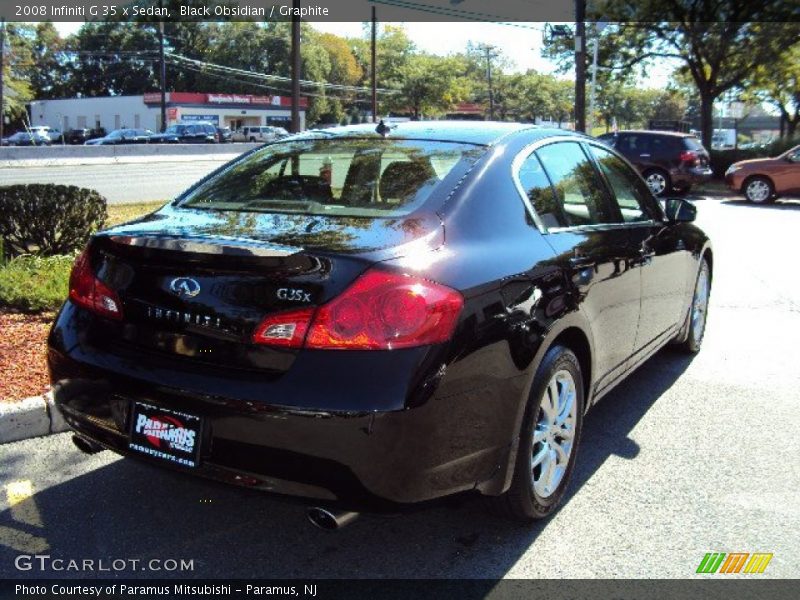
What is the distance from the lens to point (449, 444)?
2.55 m

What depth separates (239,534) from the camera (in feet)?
10.2

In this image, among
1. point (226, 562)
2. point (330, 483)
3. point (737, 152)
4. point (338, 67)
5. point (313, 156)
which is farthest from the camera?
point (338, 67)

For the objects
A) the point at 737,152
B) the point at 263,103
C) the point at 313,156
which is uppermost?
the point at 263,103

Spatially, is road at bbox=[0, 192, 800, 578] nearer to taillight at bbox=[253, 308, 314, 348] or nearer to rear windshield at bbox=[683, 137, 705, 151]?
taillight at bbox=[253, 308, 314, 348]

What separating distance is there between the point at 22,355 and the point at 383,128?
110 inches

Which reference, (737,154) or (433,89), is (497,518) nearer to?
(737,154)

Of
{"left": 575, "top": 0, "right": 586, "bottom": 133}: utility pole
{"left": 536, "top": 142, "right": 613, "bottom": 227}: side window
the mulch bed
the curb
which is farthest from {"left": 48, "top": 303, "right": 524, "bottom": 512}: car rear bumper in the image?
{"left": 575, "top": 0, "right": 586, "bottom": 133}: utility pole

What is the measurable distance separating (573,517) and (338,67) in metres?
102

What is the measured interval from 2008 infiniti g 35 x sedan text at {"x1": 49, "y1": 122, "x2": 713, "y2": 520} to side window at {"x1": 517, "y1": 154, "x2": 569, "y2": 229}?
10mm

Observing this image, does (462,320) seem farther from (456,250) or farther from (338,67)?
(338,67)

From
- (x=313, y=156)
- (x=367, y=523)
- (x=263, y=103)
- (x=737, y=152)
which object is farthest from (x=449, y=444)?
(x=263, y=103)

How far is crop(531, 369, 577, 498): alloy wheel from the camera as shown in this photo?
3.14 metres

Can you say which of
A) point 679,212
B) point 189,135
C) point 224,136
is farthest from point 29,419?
point 224,136

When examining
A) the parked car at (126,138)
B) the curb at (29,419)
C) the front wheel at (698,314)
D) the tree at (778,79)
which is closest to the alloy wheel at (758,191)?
the tree at (778,79)
